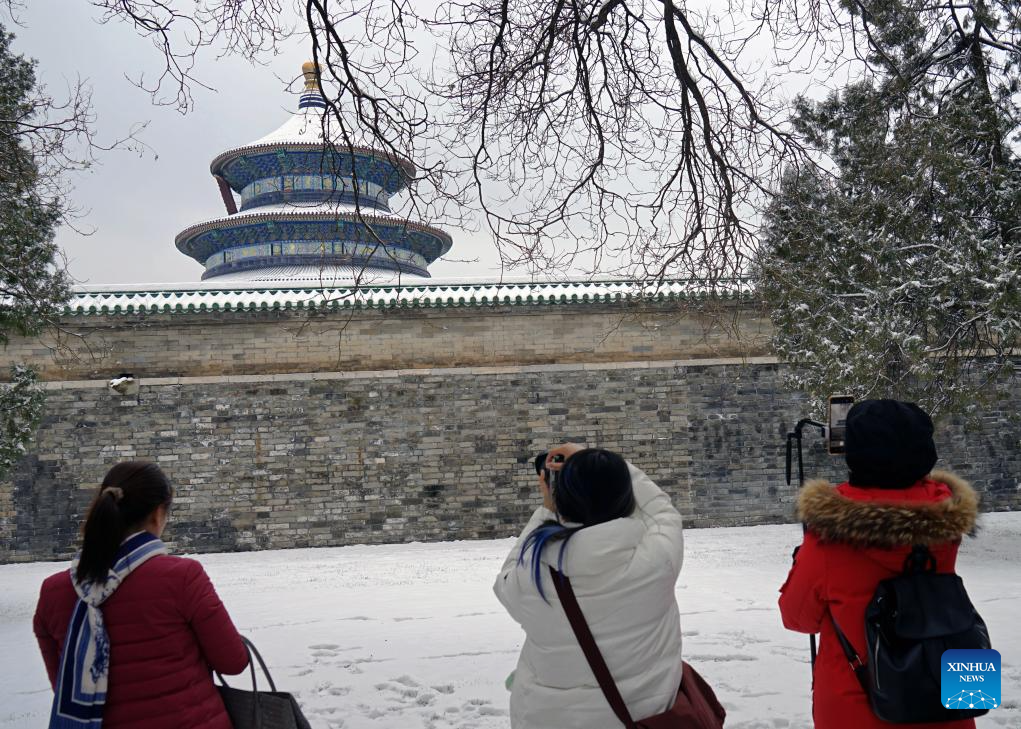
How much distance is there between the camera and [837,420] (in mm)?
3072

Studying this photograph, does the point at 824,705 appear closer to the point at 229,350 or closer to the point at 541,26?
the point at 541,26

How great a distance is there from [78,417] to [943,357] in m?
10.6

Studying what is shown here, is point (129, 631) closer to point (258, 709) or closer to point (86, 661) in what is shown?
point (86, 661)

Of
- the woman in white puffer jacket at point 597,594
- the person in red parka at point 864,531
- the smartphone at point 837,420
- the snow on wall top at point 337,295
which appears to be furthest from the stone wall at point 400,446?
the person in red parka at point 864,531

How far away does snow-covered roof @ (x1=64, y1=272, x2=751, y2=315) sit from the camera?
11914 millimetres

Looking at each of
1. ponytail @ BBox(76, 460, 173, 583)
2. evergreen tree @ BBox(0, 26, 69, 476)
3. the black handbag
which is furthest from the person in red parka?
evergreen tree @ BBox(0, 26, 69, 476)

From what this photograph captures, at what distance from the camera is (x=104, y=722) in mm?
2033

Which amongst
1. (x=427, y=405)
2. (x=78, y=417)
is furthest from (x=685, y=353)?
(x=78, y=417)

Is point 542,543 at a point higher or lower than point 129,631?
higher

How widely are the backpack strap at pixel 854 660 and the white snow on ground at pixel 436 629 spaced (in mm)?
2223

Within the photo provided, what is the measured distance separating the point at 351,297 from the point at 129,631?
1033 cm

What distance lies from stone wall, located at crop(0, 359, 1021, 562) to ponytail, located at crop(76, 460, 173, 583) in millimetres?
10027

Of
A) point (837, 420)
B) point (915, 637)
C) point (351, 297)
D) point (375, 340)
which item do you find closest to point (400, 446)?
point (375, 340)

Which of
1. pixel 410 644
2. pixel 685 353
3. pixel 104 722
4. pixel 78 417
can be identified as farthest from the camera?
pixel 685 353
